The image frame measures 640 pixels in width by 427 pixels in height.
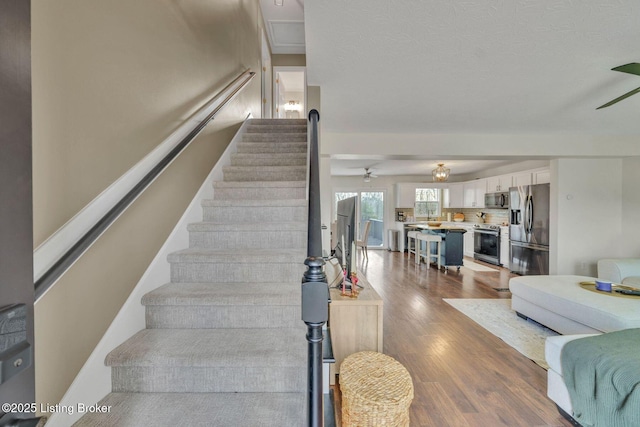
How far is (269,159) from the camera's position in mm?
Result: 2932

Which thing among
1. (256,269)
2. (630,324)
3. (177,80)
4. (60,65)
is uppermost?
(177,80)

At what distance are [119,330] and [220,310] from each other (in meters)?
0.43

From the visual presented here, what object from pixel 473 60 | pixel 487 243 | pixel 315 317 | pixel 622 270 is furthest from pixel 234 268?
pixel 487 243

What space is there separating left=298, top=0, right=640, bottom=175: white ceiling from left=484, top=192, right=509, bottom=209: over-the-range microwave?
308cm

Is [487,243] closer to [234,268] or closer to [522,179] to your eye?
[522,179]

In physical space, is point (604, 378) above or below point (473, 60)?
below

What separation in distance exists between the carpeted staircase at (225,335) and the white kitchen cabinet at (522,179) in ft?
19.3

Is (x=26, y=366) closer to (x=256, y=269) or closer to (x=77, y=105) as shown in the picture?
(x=77, y=105)

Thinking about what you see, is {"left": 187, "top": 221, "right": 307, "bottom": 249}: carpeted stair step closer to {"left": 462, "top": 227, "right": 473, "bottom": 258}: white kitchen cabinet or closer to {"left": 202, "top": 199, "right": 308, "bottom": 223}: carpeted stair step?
{"left": 202, "top": 199, "right": 308, "bottom": 223}: carpeted stair step

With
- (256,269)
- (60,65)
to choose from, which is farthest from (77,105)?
(256,269)

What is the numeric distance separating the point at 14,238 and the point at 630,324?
3.51m

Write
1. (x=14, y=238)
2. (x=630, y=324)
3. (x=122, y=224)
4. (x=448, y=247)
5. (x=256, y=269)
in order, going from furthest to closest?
(x=448, y=247) → (x=630, y=324) → (x=256, y=269) → (x=122, y=224) → (x=14, y=238)

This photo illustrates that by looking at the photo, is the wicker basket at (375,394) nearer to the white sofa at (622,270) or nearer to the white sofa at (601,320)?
the white sofa at (601,320)

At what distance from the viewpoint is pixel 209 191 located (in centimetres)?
231
